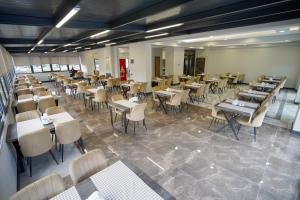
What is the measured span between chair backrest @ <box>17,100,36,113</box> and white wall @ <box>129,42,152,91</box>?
207 inches

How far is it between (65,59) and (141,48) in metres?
11.1

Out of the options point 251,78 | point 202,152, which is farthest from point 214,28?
point 251,78

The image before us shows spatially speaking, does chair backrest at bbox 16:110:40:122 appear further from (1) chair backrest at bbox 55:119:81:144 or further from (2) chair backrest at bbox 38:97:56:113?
(2) chair backrest at bbox 38:97:56:113

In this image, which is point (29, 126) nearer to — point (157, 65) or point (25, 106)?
point (25, 106)

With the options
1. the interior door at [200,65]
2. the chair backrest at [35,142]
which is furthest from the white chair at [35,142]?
the interior door at [200,65]

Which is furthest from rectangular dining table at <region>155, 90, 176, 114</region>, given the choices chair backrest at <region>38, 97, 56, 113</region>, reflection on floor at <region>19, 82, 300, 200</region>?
chair backrest at <region>38, 97, 56, 113</region>

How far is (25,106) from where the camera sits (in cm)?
431

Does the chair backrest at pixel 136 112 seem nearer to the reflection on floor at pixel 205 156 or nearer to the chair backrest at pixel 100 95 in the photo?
the reflection on floor at pixel 205 156

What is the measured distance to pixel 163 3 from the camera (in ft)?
9.12

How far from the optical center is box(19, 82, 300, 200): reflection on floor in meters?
2.33

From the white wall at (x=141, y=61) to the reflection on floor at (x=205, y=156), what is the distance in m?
4.14

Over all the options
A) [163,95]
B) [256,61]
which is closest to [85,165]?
[163,95]

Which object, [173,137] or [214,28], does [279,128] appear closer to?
[173,137]

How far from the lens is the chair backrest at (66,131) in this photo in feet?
9.00
